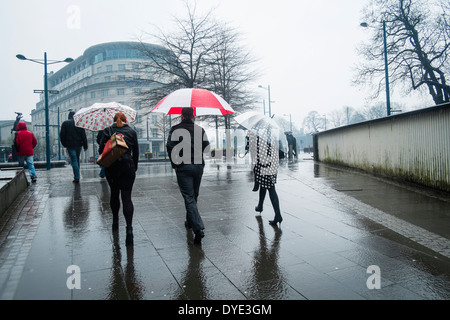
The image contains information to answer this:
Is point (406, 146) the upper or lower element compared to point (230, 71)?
lower

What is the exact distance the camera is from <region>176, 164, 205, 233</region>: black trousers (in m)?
4.65

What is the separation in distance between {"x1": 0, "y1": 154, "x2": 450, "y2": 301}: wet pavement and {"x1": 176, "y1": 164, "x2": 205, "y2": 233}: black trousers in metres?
0.30

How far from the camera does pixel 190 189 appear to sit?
4.77 metres

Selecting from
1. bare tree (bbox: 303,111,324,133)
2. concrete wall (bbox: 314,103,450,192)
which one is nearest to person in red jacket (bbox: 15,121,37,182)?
concrete wall (bbox: 314,103,450,192)

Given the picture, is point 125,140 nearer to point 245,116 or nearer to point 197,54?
point 245,116

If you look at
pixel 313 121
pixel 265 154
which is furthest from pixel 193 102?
pixel 313 121

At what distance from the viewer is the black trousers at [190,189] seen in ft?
15.3

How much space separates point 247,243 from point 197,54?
16.6 metres

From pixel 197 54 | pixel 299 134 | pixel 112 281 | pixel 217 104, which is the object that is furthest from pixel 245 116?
pixel 299 134

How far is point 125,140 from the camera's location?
4738 mm

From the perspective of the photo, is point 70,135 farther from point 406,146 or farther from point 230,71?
point 230,71

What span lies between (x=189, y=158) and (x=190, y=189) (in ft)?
1.42

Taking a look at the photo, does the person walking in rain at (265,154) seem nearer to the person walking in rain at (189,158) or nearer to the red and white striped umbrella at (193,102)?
the red and white striped umbrella at (193,102)

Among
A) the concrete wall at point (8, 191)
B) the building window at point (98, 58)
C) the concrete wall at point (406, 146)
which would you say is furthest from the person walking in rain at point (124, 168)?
the building window at point (98, 58)
